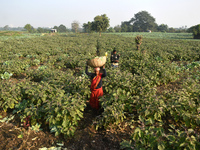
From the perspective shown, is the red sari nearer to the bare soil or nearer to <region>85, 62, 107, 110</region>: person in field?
<region>85, 62, 107, 110</region>: person in field

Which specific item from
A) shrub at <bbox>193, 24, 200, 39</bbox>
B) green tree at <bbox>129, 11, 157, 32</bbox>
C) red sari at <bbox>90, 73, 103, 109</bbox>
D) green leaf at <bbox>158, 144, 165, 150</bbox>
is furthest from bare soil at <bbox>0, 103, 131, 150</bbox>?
green tree at <bbox>129, 11, 157, 32</bbox>

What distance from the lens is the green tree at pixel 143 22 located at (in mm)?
102812

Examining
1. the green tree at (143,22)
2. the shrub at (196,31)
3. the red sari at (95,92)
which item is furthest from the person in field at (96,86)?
the green tree at (143,22)

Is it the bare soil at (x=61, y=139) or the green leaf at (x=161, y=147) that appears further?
the bare soil at (x=61, y=139)

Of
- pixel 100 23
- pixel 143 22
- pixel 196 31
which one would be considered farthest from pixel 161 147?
pixel 143 22

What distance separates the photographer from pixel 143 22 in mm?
109812

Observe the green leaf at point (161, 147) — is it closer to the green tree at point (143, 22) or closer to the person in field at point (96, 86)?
the person in field at point (96, 86)

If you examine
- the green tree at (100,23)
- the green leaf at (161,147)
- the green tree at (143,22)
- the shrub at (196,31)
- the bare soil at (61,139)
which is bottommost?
the bare soil at (61,139)

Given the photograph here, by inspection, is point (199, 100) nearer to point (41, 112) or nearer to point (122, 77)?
point (122, 77)

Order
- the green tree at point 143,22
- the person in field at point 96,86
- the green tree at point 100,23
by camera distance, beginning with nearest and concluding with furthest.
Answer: the person in field at point 96,86
the green tree at point 100,23
the green tree at point 143,22

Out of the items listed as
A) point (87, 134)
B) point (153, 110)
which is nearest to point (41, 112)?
point (87, 134)

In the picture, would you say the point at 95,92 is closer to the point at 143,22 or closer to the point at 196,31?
the point at 196,31

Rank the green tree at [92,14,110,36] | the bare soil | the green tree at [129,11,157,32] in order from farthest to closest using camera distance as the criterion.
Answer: the green tree at [129,11,157,32]
the green tree at [92,14,110,36]
the bare soil

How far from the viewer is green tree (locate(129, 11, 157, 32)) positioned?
10281 cm
